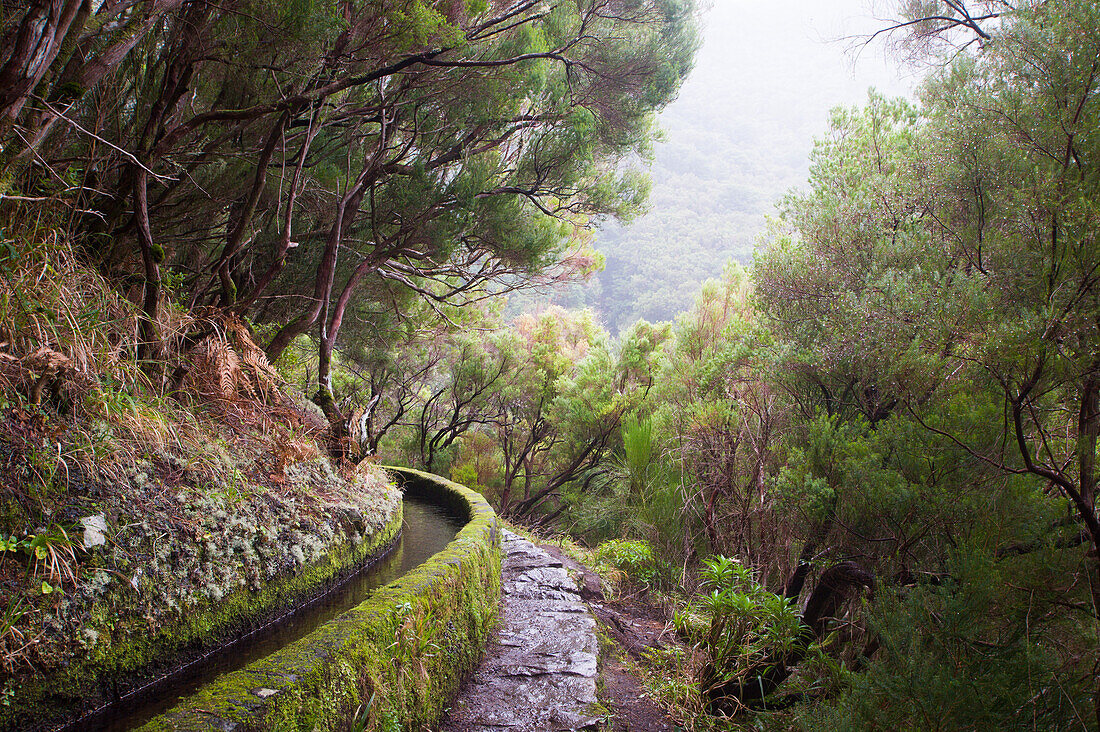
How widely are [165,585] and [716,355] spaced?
573 cm

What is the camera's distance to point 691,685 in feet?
11.3

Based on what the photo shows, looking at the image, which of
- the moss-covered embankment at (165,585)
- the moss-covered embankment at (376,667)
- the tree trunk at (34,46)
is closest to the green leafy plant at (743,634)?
the moss-covered embankment at (376,667)

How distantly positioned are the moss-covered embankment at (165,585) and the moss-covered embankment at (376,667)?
0.51 meters

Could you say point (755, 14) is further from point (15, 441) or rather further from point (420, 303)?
point (15, 441)

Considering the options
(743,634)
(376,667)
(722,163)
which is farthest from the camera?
(722,163)

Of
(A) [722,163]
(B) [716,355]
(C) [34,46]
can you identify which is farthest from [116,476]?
(A) [722,163]

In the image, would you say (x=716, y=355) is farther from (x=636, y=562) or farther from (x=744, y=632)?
(x=744, y=632)

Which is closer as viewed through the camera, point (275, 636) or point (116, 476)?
point (116, 476)

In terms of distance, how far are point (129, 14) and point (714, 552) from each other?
630 centimetres

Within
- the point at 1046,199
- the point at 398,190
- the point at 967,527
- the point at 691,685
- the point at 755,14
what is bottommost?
the point at 691,685

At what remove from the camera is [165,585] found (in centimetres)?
215

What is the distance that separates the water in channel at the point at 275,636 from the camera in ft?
5.90

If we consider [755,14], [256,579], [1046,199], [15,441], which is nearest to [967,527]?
[1046,199]

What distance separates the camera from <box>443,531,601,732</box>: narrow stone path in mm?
2693
